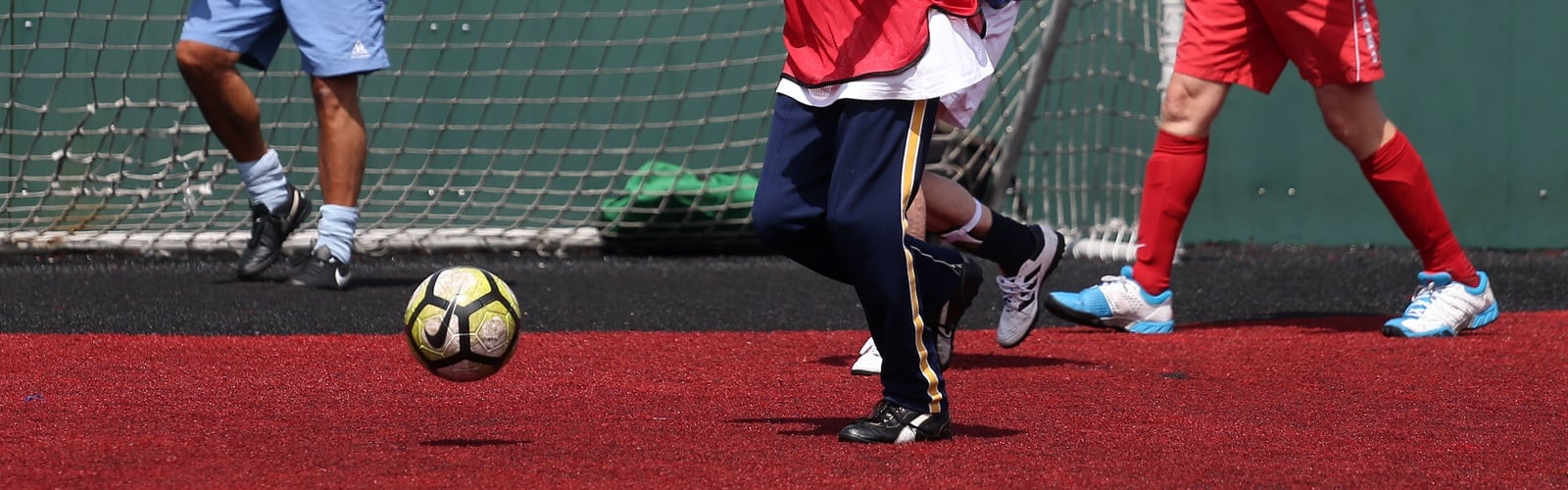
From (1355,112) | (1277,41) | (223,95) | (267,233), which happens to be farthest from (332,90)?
(1355,112)

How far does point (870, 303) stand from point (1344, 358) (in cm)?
200


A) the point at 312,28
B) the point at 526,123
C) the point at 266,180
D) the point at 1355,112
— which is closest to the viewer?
the point at 1355,112

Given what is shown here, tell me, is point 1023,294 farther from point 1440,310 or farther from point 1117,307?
point 1440,310

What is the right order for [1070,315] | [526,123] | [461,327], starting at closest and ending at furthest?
[461,327] → [1070,315] → [526,123]

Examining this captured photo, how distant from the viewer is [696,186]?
27.9ft

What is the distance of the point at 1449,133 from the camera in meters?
9.02

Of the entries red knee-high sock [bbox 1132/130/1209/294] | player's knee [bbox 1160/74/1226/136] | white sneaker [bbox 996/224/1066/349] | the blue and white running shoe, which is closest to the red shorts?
player's knee [bbox 1160/74/1226/136]

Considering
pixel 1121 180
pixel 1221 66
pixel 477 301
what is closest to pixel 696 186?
pixel 1121 180

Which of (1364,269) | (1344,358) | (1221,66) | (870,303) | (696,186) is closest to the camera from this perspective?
(870,303)

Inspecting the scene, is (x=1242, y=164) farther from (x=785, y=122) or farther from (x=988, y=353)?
(x=785, y=122)

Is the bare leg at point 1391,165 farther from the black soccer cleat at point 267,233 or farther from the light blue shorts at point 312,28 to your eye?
the black soccer cleat at point 267,233

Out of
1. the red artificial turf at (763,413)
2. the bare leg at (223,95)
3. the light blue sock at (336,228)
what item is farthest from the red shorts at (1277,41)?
the bare leg at (223,95)

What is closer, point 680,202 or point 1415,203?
point 1415,203

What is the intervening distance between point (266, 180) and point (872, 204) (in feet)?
12.6
